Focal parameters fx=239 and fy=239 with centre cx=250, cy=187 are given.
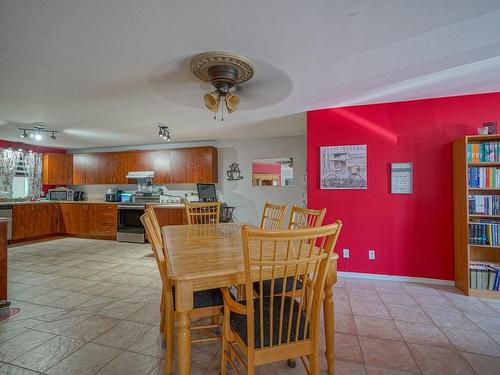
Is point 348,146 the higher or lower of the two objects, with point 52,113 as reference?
lower

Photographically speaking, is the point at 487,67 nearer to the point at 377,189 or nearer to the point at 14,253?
the point at 377,189

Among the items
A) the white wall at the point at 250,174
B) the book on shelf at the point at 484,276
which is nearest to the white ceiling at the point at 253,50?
the white wall at the point at 250,174

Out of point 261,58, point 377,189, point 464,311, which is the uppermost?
point 261,58

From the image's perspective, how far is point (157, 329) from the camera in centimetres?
203

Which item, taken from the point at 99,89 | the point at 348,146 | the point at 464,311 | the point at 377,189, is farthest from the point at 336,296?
the point at 99,89

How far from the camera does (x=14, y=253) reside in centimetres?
437

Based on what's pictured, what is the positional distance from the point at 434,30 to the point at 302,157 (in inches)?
134

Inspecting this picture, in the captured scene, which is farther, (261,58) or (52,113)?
(52,113)

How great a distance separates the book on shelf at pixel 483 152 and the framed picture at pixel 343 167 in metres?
1.08

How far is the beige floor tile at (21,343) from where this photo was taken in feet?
5.65

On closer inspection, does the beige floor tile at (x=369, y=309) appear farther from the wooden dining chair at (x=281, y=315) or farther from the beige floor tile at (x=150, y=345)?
the beige floor tile at (x=150, y=345)

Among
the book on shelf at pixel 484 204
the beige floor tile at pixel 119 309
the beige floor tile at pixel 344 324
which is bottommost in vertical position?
the beige floor tile at pixel 344 324

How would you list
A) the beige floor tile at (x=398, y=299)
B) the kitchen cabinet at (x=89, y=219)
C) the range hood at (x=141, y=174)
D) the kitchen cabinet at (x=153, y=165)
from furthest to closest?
the range hood at (x=141, y=174), the kitchen cabinet at (x=89, y=219), the kitchen cabinet at (x=153, y=165), the beige floor tile at (x=398, y=299)

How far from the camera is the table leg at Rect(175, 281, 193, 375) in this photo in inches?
45.9
